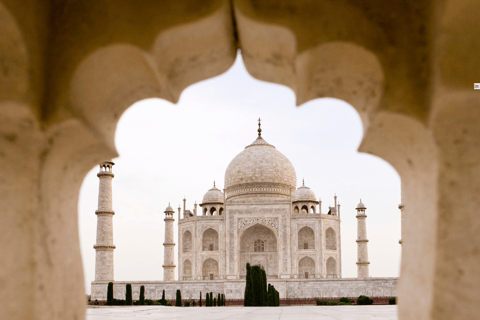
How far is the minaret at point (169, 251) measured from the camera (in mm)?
26281

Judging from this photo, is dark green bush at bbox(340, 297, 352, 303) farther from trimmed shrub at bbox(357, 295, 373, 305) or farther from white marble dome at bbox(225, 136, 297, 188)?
white marble dome at bbox(225, 136, 297, 188)

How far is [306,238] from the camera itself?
2502cm

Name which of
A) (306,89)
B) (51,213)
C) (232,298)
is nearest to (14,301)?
(51,213)

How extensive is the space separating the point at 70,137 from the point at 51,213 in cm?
34

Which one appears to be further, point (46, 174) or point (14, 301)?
point (46, 174)

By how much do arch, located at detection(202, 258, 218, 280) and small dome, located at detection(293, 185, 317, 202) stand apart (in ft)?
18.3

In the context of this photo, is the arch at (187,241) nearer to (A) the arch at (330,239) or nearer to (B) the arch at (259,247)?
(B) the arch at (259,247)

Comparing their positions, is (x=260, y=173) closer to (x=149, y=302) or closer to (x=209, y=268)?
(x=209, y=268)

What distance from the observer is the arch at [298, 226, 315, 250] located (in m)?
24.8

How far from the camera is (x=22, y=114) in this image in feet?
6.38

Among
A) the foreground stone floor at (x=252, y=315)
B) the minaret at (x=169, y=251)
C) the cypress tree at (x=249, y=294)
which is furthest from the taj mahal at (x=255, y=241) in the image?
the foreground stone floor at (x=252, y=315)

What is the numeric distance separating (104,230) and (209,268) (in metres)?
7.29

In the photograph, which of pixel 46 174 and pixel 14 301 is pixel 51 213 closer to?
pixel 46 174

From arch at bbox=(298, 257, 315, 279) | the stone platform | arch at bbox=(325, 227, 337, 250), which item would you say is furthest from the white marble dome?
the stone platform
